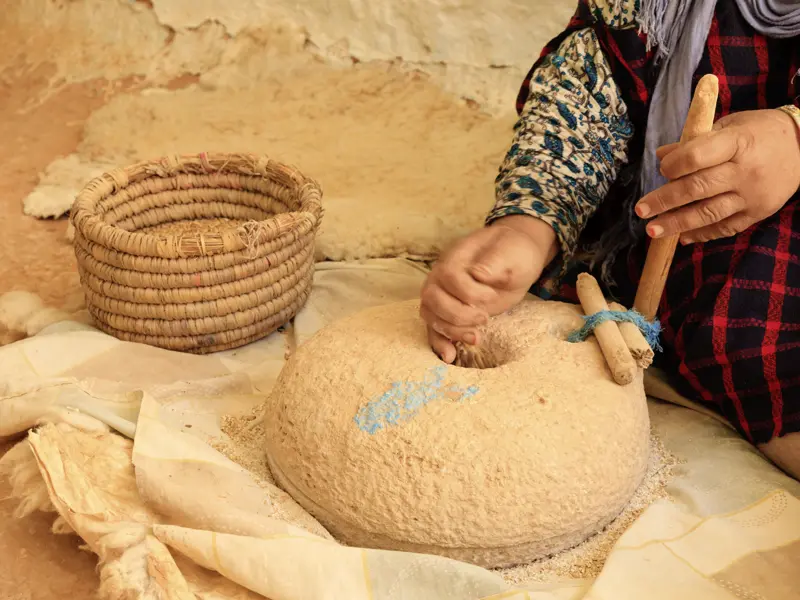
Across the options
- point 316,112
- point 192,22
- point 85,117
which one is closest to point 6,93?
point 85,117

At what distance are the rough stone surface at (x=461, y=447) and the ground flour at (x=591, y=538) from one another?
0.07 feet

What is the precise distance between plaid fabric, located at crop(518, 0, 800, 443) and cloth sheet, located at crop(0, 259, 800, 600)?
9 centimetres

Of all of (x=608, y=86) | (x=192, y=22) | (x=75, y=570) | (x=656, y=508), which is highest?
(x=608, y=86)

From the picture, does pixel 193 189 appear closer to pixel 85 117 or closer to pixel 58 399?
pixel 58 399

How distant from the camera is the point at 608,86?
4.20 ft

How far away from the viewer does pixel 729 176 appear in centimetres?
105

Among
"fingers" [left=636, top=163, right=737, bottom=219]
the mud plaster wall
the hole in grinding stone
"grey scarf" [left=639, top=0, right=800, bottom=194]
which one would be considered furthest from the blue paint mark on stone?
the mud plaster wall

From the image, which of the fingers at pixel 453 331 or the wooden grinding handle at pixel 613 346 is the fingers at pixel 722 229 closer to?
the wooden grinding handle at pixel 613 346

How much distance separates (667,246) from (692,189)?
0.40 feet

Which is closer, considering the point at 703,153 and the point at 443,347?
the point at 703,153

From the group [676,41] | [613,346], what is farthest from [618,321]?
[676,41]

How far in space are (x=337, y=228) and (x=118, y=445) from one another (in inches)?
32.2

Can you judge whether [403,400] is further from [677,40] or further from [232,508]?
[677,40]

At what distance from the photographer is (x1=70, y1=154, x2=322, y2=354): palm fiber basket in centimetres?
141
